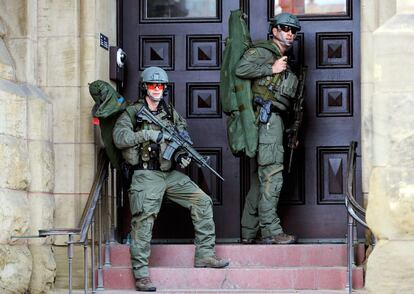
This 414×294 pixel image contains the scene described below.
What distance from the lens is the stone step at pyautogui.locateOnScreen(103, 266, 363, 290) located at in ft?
43.3

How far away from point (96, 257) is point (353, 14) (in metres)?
3.62

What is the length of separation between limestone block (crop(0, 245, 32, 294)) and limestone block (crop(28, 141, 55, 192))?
0.67m

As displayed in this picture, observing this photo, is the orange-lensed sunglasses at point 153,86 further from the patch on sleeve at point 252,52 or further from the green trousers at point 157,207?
the patch on sleeve at point 252,52

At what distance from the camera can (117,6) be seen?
14.6m

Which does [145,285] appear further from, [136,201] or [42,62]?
[42,62]

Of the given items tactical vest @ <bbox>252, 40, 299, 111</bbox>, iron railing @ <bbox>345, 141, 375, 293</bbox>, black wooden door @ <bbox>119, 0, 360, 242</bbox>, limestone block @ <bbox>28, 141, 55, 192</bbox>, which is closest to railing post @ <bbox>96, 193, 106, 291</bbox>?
limestone block @ <bbox>28, 141, 55, 192</bbox>

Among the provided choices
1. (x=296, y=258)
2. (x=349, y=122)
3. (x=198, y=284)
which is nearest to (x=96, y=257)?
(x=198, y=284)

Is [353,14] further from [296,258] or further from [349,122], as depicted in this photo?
[296,258]

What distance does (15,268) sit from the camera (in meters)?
12.5

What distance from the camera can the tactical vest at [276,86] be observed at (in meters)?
13.8

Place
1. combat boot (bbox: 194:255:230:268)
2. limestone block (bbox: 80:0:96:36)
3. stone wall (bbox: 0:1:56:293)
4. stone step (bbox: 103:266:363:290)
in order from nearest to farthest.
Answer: stone wall (bbox: 0:1:56:293), stone step (bbox: 103:266:363:290), combat boot (bbox: 194:255:230:268), limestone block (bbox: 80:0:96:36)

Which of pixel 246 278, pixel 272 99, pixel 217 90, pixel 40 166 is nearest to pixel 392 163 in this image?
pixel 246 278

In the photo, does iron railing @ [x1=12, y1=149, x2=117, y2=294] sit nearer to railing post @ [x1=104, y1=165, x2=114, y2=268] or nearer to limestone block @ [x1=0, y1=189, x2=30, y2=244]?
railing post @ [x1=104, y1=165, x2=114, y2=268]

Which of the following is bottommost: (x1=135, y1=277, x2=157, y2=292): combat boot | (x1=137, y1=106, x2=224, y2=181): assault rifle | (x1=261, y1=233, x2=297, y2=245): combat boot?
(x1=135, y1=277, x2=157, y2=292): combat boot
